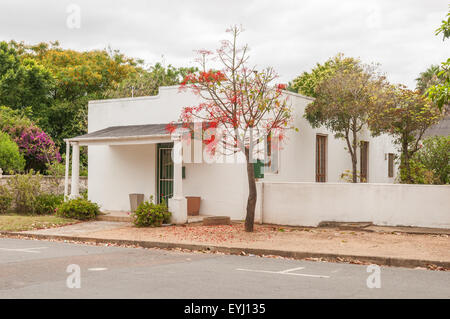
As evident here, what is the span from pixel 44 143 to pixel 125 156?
11063mm

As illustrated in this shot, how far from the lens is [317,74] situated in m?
28.5

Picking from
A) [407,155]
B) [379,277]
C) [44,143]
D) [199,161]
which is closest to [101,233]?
[199,161]

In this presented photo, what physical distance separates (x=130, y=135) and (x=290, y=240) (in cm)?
651

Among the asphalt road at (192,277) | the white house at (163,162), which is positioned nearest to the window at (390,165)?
the white house at (163,162)

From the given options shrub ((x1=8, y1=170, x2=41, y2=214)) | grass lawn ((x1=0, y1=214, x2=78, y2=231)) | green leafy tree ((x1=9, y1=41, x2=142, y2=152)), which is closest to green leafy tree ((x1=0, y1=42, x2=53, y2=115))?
green leafy tree ((x1=9, y1=41, x2=142, y2=152))

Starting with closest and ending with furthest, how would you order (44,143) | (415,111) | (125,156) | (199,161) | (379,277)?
(379,277), (415,111), (199,161), (125,156), (44,143)

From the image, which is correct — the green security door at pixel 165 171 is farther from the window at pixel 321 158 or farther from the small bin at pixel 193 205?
the window at pixel 321 158

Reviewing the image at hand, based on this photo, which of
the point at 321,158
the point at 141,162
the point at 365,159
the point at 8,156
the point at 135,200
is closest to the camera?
the point at 135,200

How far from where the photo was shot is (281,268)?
9906mm

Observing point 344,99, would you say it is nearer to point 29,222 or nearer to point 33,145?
point 29,222

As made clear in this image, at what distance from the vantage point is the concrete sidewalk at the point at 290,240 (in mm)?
11039

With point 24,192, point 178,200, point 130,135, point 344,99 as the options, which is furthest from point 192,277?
point 24,192
